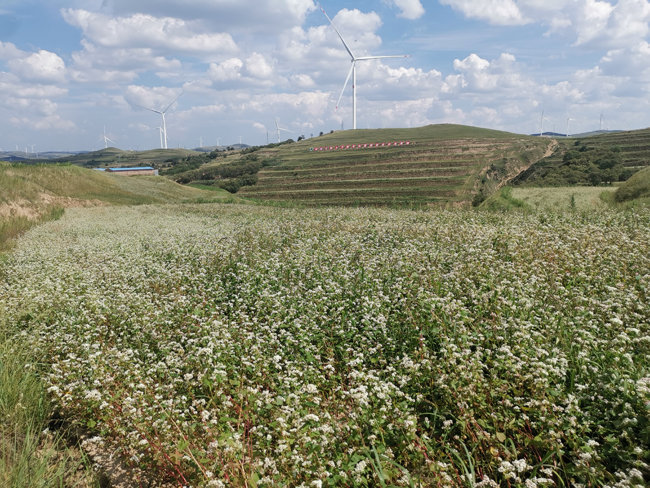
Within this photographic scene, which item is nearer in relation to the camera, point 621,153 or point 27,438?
point 27,438

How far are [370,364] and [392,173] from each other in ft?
231

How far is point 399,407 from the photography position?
3.85 metres

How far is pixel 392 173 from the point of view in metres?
73.4

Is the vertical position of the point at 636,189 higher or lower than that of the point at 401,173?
lower

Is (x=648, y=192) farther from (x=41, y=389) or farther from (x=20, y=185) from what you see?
(x=20, y=185)

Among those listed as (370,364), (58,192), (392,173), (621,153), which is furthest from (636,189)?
(621,153)

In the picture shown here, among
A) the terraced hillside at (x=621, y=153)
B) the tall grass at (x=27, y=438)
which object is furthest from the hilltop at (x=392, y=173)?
the tall grass at (x=27, y=438)

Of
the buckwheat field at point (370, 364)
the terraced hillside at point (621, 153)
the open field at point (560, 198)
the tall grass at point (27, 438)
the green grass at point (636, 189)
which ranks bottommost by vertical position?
the tall grass at point (27, 438)

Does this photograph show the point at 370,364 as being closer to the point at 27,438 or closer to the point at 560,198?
the point at 27,438

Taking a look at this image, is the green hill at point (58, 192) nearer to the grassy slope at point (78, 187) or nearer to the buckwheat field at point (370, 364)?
the grassy slope at point (78, 187)

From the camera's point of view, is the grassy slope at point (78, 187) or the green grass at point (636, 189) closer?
the green grass at point (636, 189)

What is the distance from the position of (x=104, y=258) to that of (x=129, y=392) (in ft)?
34.6

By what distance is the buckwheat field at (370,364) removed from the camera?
3.51m

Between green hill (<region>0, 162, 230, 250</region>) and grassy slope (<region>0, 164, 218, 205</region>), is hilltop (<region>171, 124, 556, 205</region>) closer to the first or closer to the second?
grassy slope (<region>0, 164, 218, 205</region>)
